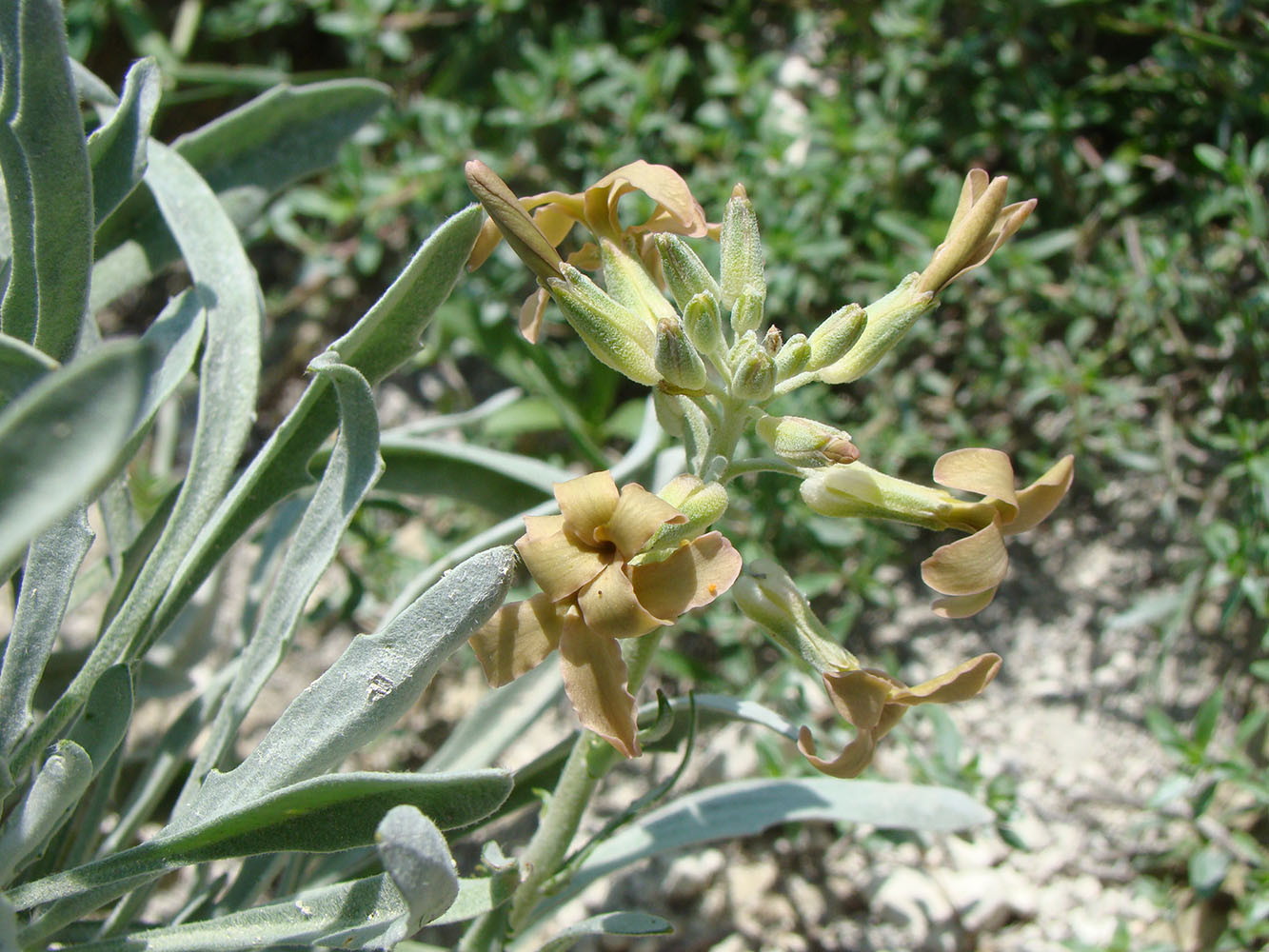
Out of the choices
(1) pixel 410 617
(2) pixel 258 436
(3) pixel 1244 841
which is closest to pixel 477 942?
(1) pixel 410 617

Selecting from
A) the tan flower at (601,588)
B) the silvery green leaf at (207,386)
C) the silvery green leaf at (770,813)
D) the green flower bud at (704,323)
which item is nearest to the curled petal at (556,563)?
the tan flower at (601,588)

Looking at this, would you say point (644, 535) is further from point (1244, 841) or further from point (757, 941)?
point (1244, 841)

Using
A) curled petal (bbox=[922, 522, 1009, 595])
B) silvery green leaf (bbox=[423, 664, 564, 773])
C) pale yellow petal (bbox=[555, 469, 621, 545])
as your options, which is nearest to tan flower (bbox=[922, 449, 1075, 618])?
curled petal (bbox=[922, 522, 1009, 595])

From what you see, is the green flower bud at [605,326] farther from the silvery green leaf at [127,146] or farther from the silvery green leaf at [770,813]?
the silvery green leaf at [770,813]

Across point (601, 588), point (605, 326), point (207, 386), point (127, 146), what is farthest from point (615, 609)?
point (127, 146)

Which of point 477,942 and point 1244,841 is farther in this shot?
point 1244,841

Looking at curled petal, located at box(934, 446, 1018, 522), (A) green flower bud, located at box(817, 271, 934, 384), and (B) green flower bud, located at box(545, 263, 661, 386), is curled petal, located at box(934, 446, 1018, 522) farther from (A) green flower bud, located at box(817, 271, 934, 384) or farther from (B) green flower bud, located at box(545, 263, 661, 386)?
(B) green flower bud, located at box(545, 263, 661, 386)
